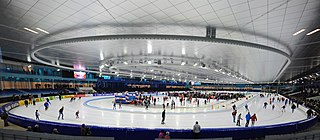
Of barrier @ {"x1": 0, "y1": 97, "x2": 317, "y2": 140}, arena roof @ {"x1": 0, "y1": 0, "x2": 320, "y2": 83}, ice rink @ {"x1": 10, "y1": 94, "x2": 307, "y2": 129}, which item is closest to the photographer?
arena roof @ {"x1": 0, "y1": 0, "x2": 320, "y2": 83}

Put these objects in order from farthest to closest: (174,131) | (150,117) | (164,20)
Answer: (150,117) → (174,131) → (164,20)

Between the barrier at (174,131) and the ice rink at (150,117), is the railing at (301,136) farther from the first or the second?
the ice rink at (150,117)

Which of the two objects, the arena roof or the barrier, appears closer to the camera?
the arena roof

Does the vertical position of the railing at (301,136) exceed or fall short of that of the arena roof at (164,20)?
it falls short

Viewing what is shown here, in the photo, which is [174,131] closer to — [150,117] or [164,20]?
[164,20]

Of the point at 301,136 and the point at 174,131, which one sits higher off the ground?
the point at 301,136

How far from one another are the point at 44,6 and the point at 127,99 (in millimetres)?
19233

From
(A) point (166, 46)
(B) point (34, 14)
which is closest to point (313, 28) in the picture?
(A) point (166, 46)

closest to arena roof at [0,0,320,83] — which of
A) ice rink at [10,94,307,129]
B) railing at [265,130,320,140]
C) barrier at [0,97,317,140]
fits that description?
railing at [265,130,320,140]

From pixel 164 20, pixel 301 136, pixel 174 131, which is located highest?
pixel 164 20

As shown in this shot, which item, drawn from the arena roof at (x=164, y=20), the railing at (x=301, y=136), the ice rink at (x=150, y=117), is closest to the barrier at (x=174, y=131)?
the railing at (x=301, y=136)

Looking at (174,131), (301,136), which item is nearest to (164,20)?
(174,131)

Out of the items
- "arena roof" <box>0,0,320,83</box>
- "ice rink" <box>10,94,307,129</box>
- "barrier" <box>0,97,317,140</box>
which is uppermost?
"arena roof" <box>0,0,320,83</box>

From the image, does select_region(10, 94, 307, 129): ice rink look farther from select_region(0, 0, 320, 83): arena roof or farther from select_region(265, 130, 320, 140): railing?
select_region(265, 130, 320, 140): railing
